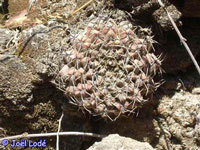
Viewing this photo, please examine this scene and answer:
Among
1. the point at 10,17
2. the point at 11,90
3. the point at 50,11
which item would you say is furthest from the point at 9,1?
the point at 11,90

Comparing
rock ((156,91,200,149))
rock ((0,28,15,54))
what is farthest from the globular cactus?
rock ((0,28,15,54))

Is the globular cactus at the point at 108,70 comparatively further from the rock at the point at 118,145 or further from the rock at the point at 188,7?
the rock at the point at 188,7

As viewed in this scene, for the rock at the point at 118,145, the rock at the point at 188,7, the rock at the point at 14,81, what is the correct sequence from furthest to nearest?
1. the rock at the point at 14,81
2. the rock at the point at 188,7
3. the rock at the point at 118,145

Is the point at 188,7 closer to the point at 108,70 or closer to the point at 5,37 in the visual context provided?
the point at 108,70

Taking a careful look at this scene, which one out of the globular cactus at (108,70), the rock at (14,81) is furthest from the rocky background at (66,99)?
the globular cactus at (108,70)

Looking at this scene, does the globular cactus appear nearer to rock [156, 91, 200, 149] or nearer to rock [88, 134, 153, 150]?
rock [88, 134, 153, 150]

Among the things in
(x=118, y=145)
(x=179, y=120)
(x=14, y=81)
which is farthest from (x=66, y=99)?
(x=179, y=120)
